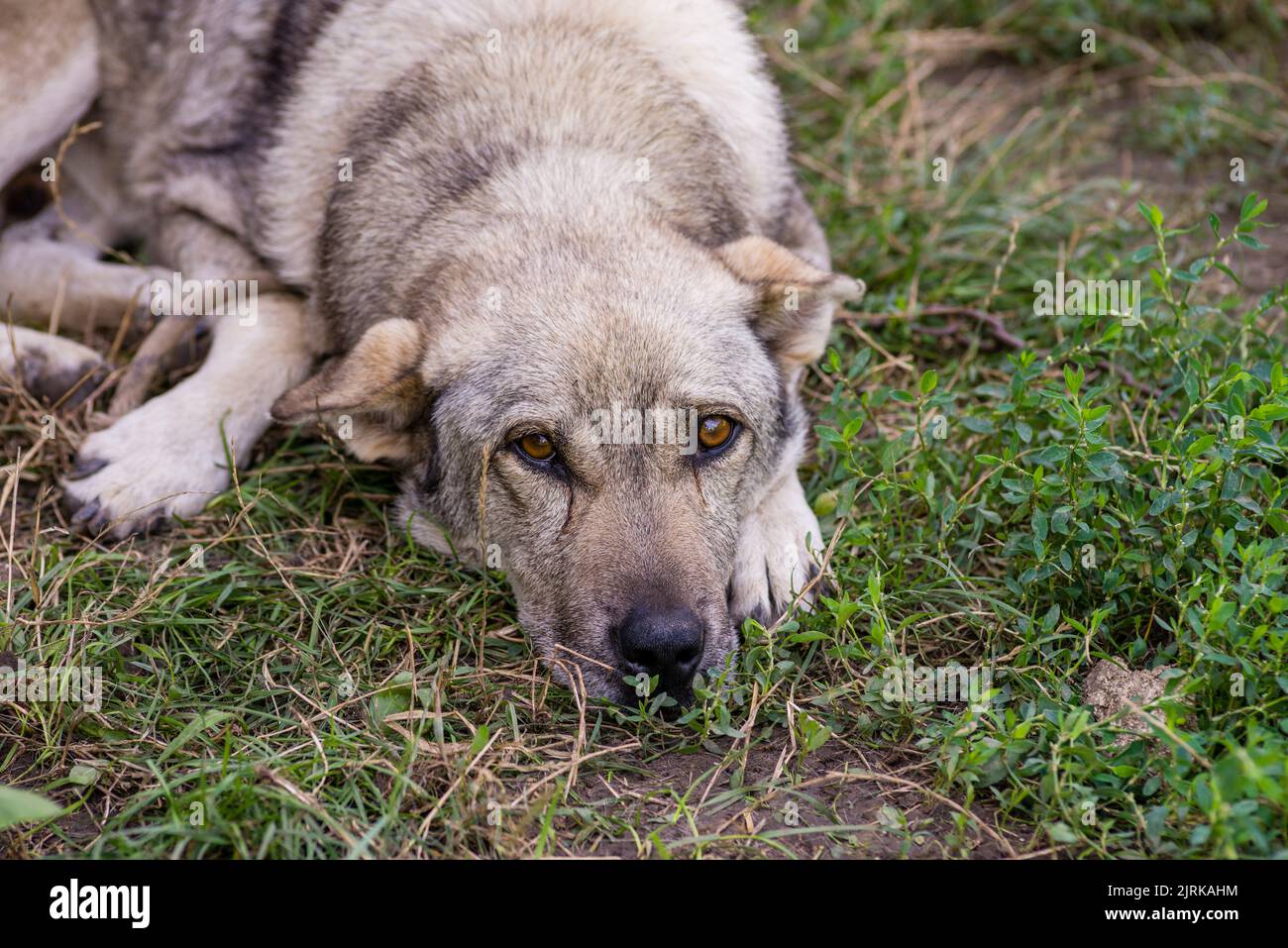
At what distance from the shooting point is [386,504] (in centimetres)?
441

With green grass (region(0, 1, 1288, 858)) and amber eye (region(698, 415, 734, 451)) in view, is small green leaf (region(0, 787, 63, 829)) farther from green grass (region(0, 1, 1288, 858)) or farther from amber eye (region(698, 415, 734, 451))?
amber eye (region(698, 415, 734, 451))

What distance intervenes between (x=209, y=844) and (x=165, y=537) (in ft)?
5.37

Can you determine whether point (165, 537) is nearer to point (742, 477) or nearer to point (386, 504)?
point (386, 504)

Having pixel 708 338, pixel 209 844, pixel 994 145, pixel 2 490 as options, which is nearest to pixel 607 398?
pixel 708 338

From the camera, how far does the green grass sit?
3053mm

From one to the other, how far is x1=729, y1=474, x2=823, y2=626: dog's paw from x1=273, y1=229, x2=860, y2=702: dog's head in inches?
2.5

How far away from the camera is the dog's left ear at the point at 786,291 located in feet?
13.2

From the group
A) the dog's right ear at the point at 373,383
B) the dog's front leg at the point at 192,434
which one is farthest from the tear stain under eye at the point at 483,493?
the dog's front leg at the point at 192,434

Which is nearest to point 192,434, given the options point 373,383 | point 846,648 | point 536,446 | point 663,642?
point 373,383

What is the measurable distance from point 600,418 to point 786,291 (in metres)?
0.88

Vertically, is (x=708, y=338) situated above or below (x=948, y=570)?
above

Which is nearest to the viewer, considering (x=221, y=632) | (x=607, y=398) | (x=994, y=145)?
(x=607, y=398)

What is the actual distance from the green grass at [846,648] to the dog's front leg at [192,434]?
123 mm

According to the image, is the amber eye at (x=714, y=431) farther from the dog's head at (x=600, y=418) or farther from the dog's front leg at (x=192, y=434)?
the dog's front leg at (x=192, y=434)
